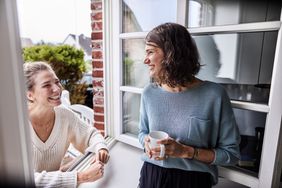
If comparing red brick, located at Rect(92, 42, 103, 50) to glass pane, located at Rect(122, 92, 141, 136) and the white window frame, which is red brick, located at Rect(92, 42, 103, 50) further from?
glass pane, located at Rect(122, 92, 141, 136)

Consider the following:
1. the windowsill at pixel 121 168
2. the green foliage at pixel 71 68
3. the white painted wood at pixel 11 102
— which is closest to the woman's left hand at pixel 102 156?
the windowsill at pixel 121 168

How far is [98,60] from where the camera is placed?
54.4 inches

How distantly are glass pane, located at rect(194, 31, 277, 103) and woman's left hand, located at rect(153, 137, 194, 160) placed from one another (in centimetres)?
36

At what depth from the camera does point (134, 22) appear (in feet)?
3.83

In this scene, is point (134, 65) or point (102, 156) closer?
point (102, 156)

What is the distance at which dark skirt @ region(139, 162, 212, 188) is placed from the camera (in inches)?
32.8

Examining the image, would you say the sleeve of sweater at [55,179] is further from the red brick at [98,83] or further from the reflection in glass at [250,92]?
the reflection in glass at [250,92]

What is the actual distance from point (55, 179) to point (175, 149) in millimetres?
543

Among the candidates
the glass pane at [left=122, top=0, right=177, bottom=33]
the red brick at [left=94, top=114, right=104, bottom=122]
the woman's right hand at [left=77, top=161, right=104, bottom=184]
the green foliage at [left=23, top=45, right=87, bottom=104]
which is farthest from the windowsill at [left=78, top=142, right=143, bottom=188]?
the green foliage at [left=23, top=45, right=87, bottom=104]

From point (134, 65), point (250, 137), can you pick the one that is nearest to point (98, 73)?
point (134, 65)

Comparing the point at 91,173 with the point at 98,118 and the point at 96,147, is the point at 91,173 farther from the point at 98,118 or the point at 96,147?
the point at 98,118

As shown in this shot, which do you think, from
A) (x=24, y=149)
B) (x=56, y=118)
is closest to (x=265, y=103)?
(x=24, y=149)

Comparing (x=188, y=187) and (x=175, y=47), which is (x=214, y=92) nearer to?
(x=175, y=47)

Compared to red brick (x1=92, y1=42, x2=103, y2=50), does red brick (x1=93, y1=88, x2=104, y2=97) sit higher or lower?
lower
